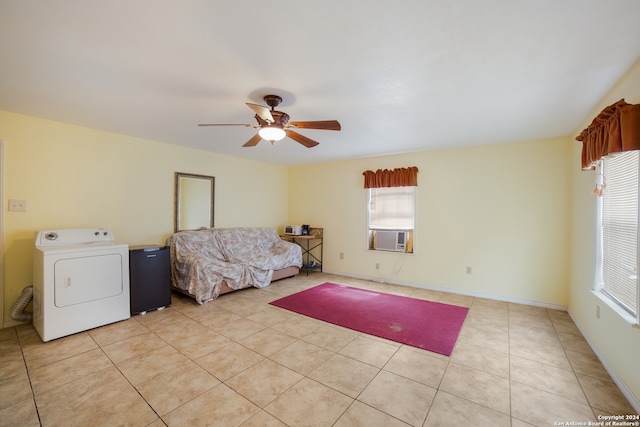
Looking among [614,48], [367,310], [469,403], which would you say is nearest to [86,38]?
[614,48]

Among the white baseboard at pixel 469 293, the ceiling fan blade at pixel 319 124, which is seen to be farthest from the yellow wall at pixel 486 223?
the ceiling fan blade at pixel 319 124

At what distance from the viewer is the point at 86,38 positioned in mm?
1601

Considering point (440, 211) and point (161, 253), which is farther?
point (440, 211)

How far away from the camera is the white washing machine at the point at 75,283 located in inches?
98.9

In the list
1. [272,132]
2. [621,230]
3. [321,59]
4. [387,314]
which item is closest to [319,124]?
[272,132]

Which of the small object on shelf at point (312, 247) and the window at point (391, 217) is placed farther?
the small object on shelf at point (312, 247)

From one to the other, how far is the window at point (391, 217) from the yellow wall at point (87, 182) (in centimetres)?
281

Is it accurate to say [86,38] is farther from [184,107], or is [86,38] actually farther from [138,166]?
[138,166]

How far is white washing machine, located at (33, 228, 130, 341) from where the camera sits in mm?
2512

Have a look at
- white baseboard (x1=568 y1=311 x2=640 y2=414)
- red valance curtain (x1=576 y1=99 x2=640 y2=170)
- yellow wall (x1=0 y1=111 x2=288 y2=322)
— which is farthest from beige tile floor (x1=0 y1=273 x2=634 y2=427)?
red valance curtain (x1=576 y1=99 x2=640 y2=170)

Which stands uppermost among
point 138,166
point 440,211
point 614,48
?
point 614,48

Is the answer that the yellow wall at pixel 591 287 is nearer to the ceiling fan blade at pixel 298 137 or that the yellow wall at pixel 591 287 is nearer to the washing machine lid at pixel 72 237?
the ceiling fan blade at pixel 298 137

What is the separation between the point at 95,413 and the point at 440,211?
4530 millimetres

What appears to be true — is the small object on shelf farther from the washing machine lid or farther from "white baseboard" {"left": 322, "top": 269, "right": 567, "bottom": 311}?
the washing machine lid
